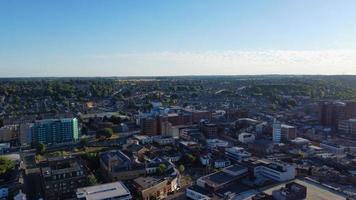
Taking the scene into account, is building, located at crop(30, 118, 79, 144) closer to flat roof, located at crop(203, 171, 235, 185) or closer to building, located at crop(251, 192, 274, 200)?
flat roof, located at crop(203, 171, 235, 185)

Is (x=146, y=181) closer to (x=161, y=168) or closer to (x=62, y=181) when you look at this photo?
(x=161, y=168)

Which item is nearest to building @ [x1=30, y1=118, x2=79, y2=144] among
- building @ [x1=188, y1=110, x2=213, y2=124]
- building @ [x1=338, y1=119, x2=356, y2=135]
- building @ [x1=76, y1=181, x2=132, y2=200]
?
building @ [x1=188, y1=110, x2=213, y2=124]

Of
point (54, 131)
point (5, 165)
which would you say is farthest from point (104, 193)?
point (54, 131)

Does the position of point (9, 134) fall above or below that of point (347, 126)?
below

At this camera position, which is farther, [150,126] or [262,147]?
[150,126]

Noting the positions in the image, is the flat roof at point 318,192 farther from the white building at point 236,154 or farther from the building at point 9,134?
the building at point 9,134

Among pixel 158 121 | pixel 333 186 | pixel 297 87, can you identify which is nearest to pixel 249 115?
pixel 158 121
